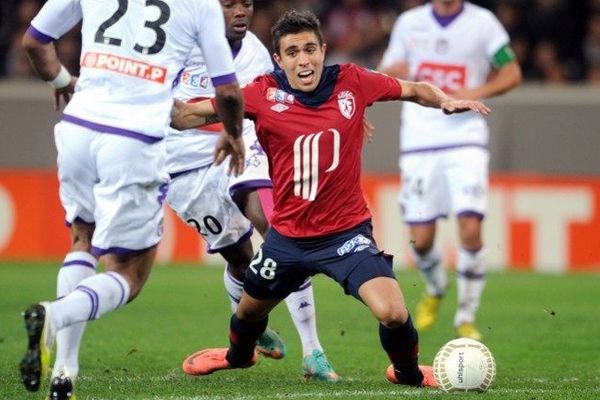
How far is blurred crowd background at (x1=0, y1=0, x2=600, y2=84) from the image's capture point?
1714 centimetres

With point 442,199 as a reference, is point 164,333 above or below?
below

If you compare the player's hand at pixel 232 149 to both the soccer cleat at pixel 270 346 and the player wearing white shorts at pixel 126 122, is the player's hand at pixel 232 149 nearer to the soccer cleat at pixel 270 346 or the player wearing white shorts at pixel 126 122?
the player wearing white shorts at pixel 126 122

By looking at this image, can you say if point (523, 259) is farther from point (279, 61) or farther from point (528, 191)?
point (279, 61)

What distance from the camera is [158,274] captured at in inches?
597

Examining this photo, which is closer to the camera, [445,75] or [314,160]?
[314,160]

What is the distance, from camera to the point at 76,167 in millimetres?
6188

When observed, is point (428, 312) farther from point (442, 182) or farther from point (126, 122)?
point (126, 122)

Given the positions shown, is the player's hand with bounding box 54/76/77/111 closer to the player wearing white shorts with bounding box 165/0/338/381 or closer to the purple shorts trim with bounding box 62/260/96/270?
the purple shorts trim with bounding box 62/260/96/270

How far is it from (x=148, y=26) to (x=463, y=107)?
5.69ft

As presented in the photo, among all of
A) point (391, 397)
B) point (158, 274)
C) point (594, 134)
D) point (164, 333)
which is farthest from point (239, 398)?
point (594, 134)

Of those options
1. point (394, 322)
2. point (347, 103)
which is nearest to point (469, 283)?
point (347, 103)

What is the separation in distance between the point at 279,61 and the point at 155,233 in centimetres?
144

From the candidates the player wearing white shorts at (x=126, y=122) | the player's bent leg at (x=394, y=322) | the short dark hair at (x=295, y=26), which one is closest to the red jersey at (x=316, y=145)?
the short dark hair at (x=295, y=26)

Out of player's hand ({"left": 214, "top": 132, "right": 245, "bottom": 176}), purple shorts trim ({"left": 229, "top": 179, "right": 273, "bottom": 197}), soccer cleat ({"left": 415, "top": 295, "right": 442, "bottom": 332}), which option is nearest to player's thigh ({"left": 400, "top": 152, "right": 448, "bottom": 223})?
soccer cleat ({"left": 415, "top": 295, "right": 442, "bottom": 332})
